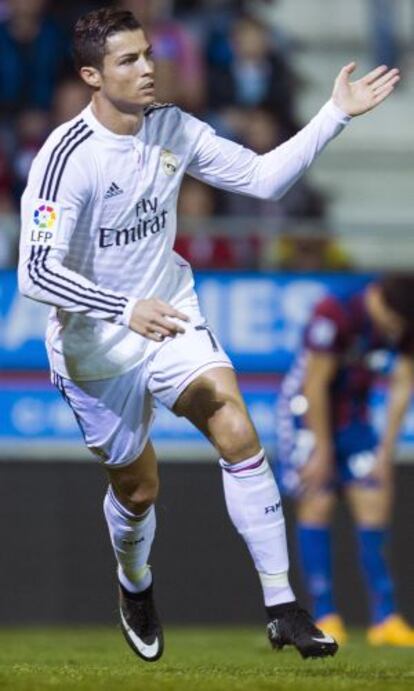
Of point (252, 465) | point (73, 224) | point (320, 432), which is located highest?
point (73, 224)

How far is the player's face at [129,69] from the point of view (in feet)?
23.9

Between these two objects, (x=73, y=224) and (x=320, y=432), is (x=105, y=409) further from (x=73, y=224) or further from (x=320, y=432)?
(x=320, y=432)

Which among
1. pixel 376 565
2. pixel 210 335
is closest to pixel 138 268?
pixel 210 335

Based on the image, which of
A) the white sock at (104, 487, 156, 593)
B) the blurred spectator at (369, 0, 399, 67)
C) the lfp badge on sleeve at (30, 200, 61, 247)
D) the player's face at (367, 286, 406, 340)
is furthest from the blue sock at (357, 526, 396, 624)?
the blurred spectator at (369, 0, 399, 67)

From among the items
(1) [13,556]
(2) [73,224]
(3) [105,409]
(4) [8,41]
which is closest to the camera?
(2) [73,224]

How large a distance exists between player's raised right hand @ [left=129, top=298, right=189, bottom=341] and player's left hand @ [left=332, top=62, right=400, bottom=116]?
47.0 inches

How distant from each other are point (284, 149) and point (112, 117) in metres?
0.70

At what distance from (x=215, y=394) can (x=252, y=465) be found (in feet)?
1.00

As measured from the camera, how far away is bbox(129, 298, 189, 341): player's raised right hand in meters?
6.76

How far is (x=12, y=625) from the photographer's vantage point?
513 inches

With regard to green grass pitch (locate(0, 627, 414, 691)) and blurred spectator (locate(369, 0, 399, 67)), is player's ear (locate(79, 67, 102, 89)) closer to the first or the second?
green grass pitch (locate(0, 627, 414, 691))

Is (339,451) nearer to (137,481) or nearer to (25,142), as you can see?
(137,481)

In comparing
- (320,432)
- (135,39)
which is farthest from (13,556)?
(135,39)

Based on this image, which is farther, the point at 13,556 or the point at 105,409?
A: the point at 13,556
